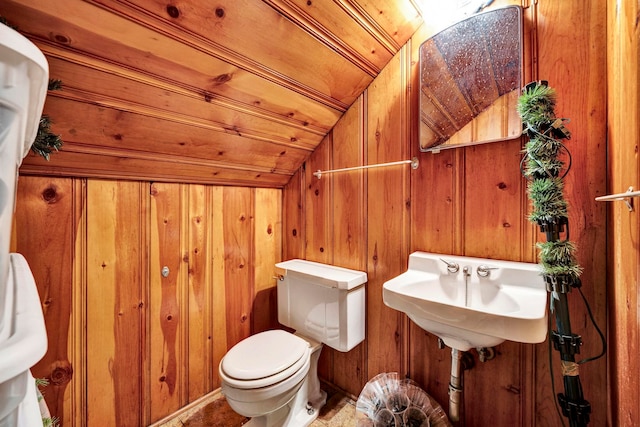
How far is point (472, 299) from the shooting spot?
3.80 ft

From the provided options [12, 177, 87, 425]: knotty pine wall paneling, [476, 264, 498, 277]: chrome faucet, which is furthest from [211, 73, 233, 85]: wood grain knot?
[476, 264, 498, 277]: chrome faucet

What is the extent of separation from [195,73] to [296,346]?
1.33 metres

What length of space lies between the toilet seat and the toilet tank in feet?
0.53

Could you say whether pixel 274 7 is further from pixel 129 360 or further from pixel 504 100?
pixel 129 360

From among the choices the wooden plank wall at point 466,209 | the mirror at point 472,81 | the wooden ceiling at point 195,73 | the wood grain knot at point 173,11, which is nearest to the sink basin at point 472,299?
the wooden plank wall at point 466,209

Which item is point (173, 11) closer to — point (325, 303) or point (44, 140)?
point (44, 140)

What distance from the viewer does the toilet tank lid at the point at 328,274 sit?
4.67 ft

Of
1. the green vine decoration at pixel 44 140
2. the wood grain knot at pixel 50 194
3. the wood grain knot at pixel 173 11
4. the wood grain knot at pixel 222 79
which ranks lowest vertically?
the wood grain knot at pixel 50 194

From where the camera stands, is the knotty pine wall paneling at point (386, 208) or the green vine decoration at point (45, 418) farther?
the knotty pine wall paneling at point (386, 208)

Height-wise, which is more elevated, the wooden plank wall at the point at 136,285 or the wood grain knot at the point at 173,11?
the wood grain knot at the point at 173,11

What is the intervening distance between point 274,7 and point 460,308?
4.08ft

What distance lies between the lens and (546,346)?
1.08 m

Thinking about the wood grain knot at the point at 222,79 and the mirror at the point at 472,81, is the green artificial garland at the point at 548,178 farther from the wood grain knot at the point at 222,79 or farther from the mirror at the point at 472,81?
the wood grain knot at the point at 222,79

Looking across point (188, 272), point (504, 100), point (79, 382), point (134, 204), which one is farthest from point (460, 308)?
point (79, 382)
